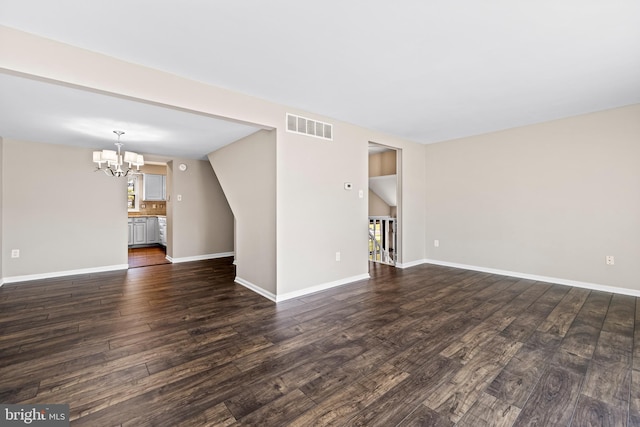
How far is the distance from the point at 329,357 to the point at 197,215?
510cm

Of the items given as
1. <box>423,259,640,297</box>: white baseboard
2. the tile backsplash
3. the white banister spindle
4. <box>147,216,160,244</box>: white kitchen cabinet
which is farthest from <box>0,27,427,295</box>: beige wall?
the tile backsplash

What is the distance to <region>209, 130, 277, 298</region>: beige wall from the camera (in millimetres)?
3354

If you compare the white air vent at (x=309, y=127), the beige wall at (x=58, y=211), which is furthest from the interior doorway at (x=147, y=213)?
the white air vent at (x=309, y=127)

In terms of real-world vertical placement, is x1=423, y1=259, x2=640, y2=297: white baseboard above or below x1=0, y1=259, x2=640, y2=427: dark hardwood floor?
above

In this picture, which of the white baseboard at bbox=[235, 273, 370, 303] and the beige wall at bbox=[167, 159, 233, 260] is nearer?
the white baseboard at bbox=[235, 273, 370, 303]

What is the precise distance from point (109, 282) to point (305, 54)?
4386 mm

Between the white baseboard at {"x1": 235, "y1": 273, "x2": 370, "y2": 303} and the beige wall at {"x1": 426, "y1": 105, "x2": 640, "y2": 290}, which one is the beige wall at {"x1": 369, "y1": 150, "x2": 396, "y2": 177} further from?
the white baseboard at {"x1": 235, "y1": 273, "x2": 370, "y2": 303}

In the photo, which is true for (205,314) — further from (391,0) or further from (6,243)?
(6,243)

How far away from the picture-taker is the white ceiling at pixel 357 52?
5.59 ft

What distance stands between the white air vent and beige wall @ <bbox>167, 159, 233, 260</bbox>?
142 inches

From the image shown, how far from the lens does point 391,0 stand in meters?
1.63

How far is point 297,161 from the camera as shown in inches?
135

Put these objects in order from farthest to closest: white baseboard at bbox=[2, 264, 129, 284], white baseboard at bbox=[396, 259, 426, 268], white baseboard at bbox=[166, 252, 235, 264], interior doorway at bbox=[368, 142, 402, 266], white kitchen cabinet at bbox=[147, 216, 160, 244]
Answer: white kitchen cabinet at bbox=[147, 216, 160, 244]
white baseboard at bbox=[166, 252, 235, 264]
interior doorway at bbox=[368, 142, 402, 266]
white baseboard at bbox=[396, 259, 426, 268]
white baseboard at bbox=[2, 264, 129, 284]

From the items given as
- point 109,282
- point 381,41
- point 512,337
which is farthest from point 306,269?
point 109,282
